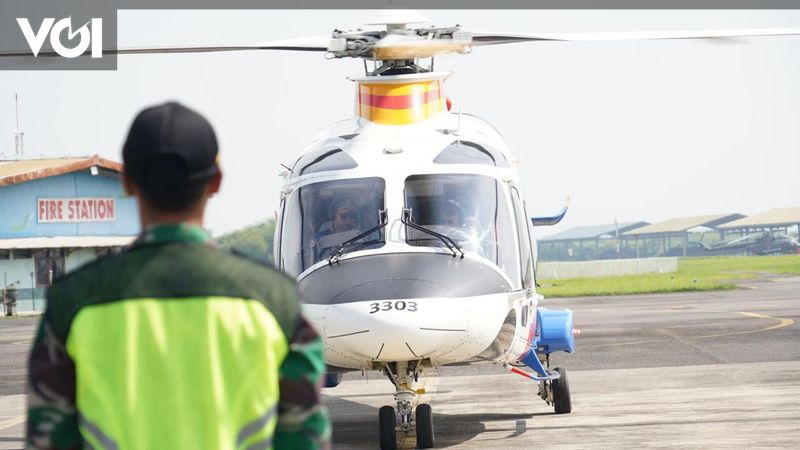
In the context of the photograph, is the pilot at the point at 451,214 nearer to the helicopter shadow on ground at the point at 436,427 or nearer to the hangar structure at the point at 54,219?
the helicopter shadow on ground at the point at 436,427

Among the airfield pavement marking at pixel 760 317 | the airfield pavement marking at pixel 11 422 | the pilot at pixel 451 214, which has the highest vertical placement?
the pilot at pixel 451 214

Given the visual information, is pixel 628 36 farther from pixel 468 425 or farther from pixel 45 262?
pixel 45 262

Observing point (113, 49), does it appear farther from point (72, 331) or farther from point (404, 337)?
point (72, 331)

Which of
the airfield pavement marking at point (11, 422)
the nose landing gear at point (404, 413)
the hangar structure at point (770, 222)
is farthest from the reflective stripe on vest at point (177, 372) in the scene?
the hangar structure at point (770, 222)

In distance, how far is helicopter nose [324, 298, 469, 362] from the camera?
31.0 feet

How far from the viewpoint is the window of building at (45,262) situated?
1844 inches

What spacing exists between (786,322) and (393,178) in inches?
654

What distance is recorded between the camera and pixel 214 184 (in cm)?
277

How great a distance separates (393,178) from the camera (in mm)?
10977

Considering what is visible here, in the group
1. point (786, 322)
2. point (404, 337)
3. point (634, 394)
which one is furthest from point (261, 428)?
point (786, 322)

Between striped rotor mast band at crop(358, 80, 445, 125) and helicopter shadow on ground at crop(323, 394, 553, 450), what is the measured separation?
2.83m

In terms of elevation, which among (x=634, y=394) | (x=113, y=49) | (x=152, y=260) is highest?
(x=113, y=49)

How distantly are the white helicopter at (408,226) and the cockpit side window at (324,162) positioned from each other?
13mm

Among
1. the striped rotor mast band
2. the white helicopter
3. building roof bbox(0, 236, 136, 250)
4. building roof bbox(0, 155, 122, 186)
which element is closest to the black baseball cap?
the white helicopter
